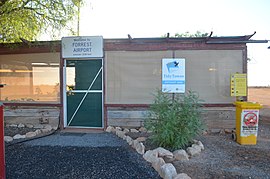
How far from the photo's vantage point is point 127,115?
650 cm

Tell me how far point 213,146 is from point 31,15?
5624 millimetres

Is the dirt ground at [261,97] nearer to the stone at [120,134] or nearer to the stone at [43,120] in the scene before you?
the stone at [120,134]

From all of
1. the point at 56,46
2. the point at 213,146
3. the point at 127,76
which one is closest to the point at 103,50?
the point at 127,76

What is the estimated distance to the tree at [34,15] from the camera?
18.4ft

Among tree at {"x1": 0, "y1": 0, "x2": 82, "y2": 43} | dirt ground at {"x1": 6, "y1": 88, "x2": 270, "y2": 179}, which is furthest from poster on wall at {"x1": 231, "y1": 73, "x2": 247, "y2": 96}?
tree at {"x1": 0, "y1": 0, "x2": 82, "y2": 43}

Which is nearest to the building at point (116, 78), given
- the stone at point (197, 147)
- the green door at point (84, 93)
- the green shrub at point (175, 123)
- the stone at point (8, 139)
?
the green door at point (84, 93)

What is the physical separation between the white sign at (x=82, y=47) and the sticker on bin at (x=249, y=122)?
415 centimetres

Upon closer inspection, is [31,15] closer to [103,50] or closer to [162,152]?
[103,50]

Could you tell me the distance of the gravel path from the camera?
11.1 feet

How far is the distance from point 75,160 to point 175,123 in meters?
2.00

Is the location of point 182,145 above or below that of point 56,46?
below

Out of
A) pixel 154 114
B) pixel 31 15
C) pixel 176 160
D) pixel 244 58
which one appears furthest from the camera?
pixel 244 58

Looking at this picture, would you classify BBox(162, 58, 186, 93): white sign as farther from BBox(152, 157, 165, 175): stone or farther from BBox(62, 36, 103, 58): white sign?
BBox(152, 157, 165, 175): stone

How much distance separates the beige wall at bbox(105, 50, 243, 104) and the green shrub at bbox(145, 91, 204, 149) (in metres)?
1.86
